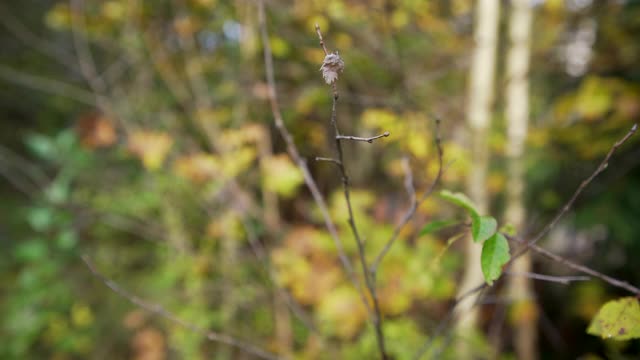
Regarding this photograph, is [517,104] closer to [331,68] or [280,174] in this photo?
[280,174]

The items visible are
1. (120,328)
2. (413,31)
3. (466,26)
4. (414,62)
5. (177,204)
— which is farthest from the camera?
(120,328)

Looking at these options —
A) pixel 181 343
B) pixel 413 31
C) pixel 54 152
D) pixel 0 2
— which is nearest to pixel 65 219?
pixel 54 152

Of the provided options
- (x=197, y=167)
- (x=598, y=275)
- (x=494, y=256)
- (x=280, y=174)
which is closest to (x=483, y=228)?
(x=494, y=256)

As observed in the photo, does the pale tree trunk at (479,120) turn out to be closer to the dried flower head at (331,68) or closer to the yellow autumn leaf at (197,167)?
the yellow autumn leaf at (197,167)

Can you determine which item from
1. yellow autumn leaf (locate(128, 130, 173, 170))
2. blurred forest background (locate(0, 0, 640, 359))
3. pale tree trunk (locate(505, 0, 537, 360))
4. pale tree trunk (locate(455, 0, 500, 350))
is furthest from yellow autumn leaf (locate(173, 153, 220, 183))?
pale tree trunk (locate(505, 0, 537, 360))

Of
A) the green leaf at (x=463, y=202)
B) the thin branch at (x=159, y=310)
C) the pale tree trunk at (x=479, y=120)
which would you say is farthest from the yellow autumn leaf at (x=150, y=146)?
the green leaf at (x=463, y=202)

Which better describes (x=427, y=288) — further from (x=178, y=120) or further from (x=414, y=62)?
(x=178, y=120)
